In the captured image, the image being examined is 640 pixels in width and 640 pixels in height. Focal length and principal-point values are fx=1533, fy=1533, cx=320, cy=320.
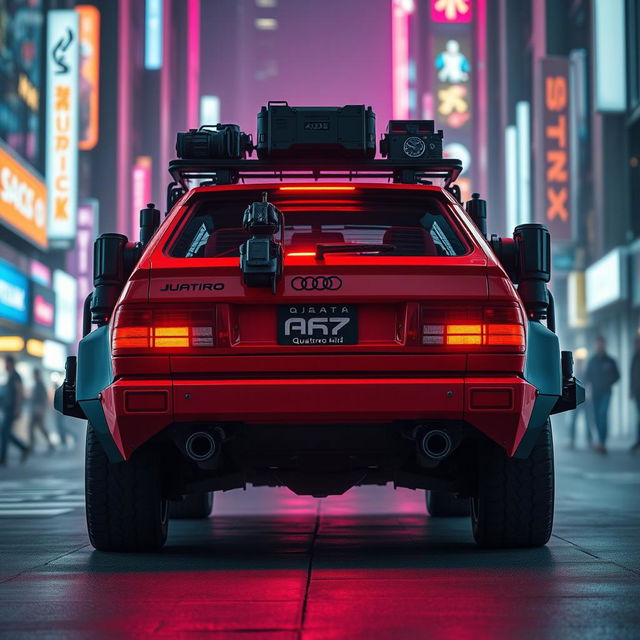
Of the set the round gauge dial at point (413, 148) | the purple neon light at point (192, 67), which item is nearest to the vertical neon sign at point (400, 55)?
the purple neon light at point (192, 67)

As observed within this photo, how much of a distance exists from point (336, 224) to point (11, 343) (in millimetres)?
29726

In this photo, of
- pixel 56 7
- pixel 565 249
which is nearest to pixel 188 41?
pixel 56 7

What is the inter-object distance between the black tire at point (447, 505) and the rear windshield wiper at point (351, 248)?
12.2ft

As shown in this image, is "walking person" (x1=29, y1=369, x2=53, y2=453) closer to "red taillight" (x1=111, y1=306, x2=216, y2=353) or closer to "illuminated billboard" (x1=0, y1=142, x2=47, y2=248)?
"illuminated billboard" (x1=0, y1=142, x2=47, y2=248)

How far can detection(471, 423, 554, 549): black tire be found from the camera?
7.48 metres

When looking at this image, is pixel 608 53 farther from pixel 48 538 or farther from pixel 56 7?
pixel 48 538

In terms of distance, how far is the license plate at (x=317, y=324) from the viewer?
6902 mm

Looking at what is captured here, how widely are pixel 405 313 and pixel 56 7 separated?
133 ft

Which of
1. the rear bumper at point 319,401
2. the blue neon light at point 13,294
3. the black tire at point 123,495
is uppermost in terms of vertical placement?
the blue neon light at point 13,294

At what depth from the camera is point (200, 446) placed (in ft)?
23.1

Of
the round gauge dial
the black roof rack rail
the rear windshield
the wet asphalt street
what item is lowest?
the wet asphalt street

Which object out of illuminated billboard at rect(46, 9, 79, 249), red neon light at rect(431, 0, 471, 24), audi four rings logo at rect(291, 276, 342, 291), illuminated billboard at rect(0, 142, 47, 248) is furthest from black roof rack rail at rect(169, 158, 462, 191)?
red neon light at rect(431, 0, 471, 24)

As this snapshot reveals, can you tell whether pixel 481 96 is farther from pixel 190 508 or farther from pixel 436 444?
pixel 436 444

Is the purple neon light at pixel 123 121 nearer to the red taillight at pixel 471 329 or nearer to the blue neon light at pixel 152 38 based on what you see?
the blue neon light at pixel 152 38
